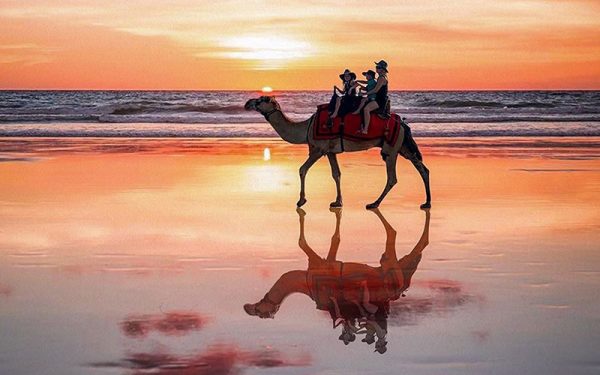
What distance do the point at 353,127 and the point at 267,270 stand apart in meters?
4.90

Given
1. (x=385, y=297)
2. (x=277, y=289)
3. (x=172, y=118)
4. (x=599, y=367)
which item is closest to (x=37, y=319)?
(x=277, y=289)

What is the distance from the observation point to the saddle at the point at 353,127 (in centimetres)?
1345

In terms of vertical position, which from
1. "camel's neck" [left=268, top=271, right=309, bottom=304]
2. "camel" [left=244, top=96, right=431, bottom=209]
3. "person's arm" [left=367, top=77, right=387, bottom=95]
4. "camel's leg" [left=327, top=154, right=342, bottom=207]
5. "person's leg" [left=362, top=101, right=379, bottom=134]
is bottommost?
"camel's neck" [left=268, top=271, right=309, bottom=304]

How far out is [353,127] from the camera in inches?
530

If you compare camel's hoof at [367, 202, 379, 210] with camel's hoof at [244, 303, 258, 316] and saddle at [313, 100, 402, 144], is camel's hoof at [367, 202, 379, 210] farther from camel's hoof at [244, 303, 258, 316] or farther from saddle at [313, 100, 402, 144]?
camel's hoof at [244, 303, 258, 316]

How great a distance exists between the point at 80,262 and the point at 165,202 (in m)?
4.67

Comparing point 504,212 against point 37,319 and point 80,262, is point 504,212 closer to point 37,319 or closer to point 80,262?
point 80,262

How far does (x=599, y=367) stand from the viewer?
6.00 metres

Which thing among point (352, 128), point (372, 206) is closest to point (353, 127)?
point (352, 128)

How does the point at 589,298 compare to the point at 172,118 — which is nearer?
the point at 589,298

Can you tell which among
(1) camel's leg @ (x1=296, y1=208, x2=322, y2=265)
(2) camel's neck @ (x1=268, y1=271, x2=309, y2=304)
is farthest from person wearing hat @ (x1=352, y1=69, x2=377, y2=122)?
(2) camel's neck @ (x1=268, y1=271, x2=309, y2=304)

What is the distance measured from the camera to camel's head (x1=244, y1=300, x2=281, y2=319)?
7.29m

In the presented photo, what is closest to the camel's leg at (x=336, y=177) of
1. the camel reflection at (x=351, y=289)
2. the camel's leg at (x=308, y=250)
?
the camel's leg at (x=308, y=250)

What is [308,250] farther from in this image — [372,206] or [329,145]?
[329,145]
